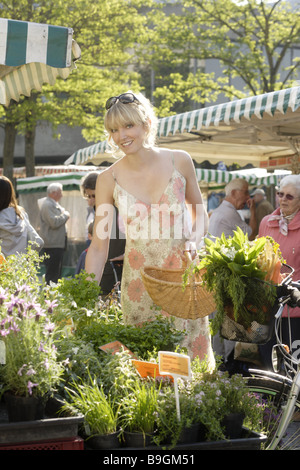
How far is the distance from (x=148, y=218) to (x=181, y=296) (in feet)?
1.52

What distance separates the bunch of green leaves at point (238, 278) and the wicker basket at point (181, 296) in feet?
0.23

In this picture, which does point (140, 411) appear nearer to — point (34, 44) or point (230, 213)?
Result: point (34, 44)

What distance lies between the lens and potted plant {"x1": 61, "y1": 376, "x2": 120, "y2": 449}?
2.31 m

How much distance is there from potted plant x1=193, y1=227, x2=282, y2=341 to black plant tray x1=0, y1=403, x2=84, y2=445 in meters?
1.04

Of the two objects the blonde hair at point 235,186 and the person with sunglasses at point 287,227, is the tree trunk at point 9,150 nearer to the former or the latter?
the blonde hair at point 235,186

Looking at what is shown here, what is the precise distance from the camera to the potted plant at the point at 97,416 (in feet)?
7.58

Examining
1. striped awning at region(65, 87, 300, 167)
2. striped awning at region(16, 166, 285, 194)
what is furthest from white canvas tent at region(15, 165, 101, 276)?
striped awning at region(65, 87, 300, 167)

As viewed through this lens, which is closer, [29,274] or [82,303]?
[29,274]

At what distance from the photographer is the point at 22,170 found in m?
27.0

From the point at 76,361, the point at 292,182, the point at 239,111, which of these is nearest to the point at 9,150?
the point at 239,111

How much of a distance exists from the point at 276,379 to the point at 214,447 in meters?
1.28

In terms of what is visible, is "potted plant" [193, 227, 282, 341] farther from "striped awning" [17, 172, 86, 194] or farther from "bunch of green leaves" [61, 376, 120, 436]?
"striped awning" [17, 172, 86, 194]

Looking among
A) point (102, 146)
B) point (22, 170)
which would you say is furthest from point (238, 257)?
point (22, 170)
